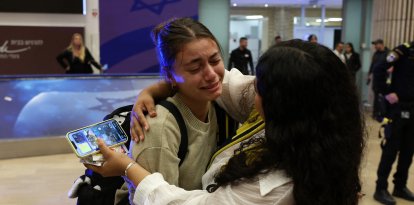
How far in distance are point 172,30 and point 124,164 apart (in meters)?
0.45

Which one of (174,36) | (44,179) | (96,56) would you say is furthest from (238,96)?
(96,56)

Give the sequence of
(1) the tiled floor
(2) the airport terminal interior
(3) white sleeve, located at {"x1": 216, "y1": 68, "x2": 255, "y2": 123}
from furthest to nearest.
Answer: (2) the airport terminal interior → (1) the tiled floor → (3) white sleeve, located at {"x1": 216, "y1": 68, "x2": 255, "y2": 123}

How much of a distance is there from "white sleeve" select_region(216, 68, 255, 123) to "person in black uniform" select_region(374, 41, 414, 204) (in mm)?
3110

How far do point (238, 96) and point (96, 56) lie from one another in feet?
28.7

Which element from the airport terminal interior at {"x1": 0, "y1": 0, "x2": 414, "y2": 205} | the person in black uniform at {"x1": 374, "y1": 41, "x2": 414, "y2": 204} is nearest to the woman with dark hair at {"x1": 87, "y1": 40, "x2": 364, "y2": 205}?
the airport terminal interior at {"x1": 0, "y1": 0, "x2": 414, "y2": 205}

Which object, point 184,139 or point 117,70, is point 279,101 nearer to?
point 184,139

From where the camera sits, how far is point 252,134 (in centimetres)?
132

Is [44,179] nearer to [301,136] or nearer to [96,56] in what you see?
[301,136]

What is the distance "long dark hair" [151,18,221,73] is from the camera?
1345 mm

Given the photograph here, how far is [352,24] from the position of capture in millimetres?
11883

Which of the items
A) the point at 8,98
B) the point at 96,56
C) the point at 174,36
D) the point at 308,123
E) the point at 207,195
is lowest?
the point at 8,98

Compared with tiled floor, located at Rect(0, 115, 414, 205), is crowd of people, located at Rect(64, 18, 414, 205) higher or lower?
higher

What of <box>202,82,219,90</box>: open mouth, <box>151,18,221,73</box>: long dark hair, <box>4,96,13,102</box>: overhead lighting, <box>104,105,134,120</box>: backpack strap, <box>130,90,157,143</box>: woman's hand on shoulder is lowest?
<box>4,96,13,102</box>: overhead lighting

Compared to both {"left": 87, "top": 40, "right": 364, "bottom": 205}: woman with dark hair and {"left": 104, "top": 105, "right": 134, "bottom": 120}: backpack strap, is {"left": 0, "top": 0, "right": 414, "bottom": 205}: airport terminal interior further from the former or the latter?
{"left": 104, "top": 105, "right": 134, "bottom": 120}: backpack strap
